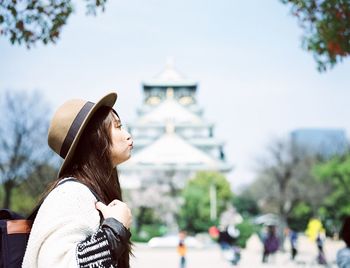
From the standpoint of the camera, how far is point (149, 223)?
141ft

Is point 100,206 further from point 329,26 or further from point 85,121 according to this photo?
point 329,26

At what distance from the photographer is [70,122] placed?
173 centimetres

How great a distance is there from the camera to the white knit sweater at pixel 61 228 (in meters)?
1.47

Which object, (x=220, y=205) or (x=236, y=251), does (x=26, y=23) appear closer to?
(x=236, y=251)

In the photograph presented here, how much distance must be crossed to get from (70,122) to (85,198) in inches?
10.1

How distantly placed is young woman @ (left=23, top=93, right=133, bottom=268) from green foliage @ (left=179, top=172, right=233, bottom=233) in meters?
36.0

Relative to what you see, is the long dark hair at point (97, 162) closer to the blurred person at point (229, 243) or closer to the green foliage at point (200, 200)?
the blurred person at point (229, 243)

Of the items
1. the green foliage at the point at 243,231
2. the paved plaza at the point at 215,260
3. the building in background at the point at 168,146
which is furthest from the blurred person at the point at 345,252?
the building in background at the point at 168,146

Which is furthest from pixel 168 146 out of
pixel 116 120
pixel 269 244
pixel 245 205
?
pixel 116 120

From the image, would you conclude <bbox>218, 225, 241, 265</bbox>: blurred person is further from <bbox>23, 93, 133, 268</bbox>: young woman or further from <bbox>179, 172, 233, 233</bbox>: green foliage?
<bbox>179, 172, 233, 233</bbox>: green foliage

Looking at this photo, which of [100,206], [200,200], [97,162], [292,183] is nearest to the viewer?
[100,206]

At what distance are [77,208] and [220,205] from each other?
4665 cm

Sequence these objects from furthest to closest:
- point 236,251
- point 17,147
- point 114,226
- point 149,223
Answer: point 149,223 → point 17,147 → point 236,251 → point 114,226

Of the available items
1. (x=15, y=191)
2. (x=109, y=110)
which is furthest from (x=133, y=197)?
(x=109, y=110)
